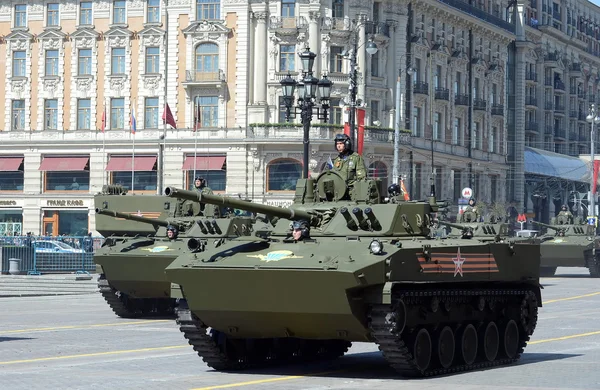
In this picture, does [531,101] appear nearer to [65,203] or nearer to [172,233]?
[65,203]

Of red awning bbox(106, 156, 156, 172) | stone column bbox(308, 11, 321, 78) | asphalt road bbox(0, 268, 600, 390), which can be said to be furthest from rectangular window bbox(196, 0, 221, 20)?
asphalt road bbox(0, 268, 600, 390)

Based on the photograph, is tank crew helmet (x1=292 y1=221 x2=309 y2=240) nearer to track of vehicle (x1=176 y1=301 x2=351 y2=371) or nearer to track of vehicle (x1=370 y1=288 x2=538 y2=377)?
track of vehicle (x1=370 y1=288 x2=538 y2=377)

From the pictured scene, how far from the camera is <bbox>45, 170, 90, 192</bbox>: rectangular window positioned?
2741 inches

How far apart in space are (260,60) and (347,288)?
168ft

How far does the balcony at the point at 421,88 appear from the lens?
74500 mm

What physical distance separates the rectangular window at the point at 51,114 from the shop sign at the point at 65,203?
4099 millimetres

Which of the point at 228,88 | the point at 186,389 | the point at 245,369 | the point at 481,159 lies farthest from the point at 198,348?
the point at 481,159

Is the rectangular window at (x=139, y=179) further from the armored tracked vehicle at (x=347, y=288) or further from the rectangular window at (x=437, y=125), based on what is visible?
the armored tracked vehicle at (x=347, y=288)

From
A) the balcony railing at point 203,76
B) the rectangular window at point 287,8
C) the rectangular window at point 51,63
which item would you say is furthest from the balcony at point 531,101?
the rectangular window at point 51,63

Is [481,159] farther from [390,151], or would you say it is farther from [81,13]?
[81,13]

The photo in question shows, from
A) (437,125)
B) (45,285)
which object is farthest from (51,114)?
(45,285)

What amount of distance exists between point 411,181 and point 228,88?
12.7m

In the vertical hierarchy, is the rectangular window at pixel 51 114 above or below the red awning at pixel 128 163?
above

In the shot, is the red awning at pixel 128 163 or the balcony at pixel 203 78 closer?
the balcony at pixel 203 78
